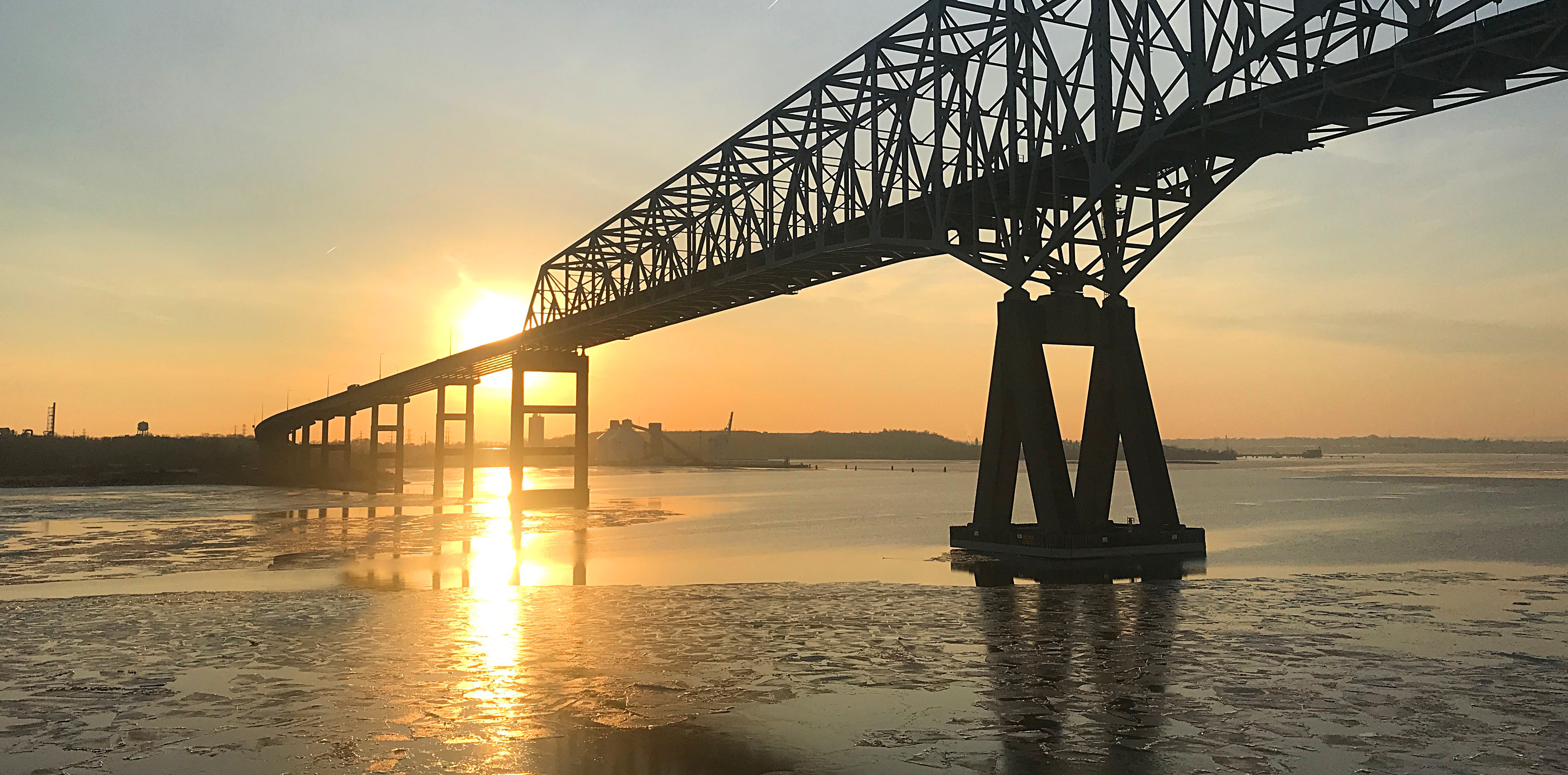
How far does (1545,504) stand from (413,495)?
7600 centimetres

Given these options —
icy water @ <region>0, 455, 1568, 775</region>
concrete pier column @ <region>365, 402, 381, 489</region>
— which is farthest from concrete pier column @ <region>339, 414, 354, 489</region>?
icy water @ <region>0, 455, 1568, 775</region>

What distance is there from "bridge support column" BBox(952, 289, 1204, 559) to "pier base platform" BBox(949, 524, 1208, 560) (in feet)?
0.12

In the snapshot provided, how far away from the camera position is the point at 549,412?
241 feet

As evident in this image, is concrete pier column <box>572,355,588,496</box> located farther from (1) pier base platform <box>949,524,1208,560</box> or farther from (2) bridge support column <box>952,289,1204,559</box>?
(2) bridge support column <box>952,289,1204,559</box>

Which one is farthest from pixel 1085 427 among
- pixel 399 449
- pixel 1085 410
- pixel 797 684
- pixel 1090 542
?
Result: pixel 399 449

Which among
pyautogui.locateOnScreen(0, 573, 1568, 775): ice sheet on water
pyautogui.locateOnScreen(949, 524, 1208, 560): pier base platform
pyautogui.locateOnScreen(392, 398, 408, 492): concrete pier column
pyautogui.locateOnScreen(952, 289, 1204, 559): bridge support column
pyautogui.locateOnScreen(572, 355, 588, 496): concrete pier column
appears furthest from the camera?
pyautogui.locateOnScreen(392, 398, 408, 492): concrete pier column

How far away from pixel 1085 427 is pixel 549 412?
1905 inches

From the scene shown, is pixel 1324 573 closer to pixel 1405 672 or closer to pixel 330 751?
pixel 1405 672

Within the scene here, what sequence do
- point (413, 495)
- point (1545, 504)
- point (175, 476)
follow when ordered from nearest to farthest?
1. point (1545, 504)
2. point (413, 495)
3. point (175, 476)

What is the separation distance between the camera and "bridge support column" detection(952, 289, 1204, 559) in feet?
98.4

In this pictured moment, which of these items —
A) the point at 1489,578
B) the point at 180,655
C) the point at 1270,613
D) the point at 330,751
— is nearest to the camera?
the point at 330,751

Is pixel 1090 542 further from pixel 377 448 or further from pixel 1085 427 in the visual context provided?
pixel 377 448

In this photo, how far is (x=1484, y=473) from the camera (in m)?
134

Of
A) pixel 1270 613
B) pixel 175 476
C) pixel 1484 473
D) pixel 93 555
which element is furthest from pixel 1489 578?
pixel 1484 473
